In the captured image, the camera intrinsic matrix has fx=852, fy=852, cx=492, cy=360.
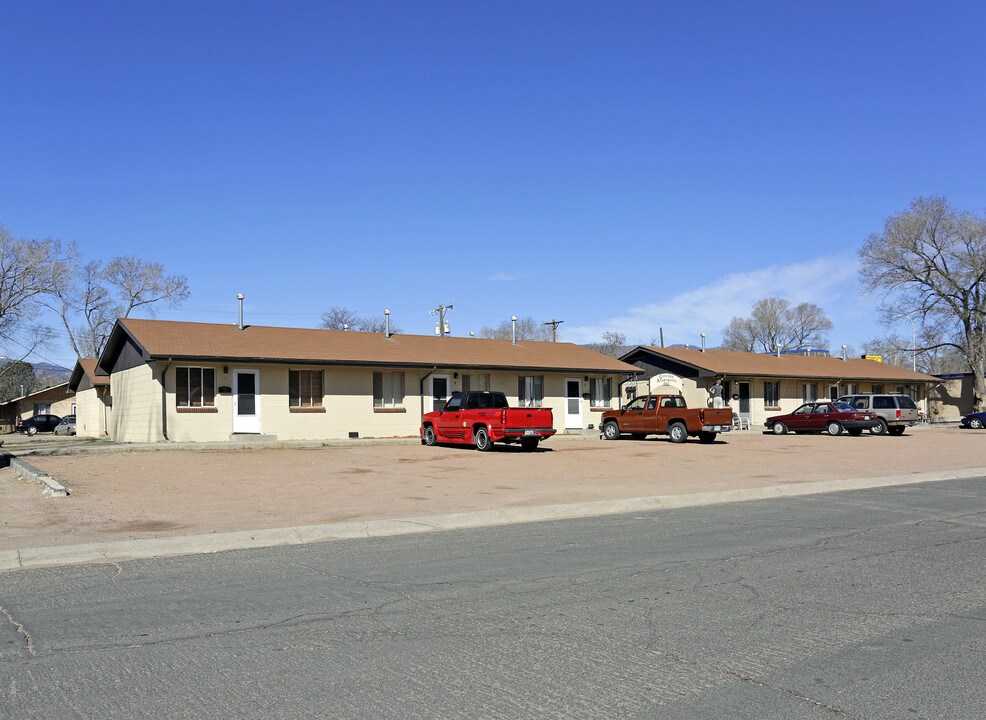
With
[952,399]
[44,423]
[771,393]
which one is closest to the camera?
[771,393]

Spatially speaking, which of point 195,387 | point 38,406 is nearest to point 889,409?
point 195,387

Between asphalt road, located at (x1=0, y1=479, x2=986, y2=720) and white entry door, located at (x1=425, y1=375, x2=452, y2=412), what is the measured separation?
24641 millimetres

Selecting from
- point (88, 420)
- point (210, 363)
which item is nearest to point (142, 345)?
point (210, 363)

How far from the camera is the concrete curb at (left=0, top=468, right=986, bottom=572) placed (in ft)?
30.4

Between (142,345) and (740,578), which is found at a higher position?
(142,345)

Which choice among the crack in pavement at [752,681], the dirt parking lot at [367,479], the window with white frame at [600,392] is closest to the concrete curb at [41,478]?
the dirt parking lot at [367,479]

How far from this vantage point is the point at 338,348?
110ft

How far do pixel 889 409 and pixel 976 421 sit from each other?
45.2 ft

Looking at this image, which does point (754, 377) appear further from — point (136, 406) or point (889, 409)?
point (136, 406)

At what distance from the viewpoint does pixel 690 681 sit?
514 cm

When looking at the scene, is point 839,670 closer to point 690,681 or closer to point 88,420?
point 690,681

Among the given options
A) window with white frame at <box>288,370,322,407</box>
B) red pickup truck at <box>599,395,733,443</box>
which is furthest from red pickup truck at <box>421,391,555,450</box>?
red pickup truck at <box>599,395,733,443</box>

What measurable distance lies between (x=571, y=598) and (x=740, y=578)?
1.85 metres

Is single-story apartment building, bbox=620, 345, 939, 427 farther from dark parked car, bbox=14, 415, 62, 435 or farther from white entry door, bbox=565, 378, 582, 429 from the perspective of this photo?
dark parked car, bbox=14, 415, 62, 435
